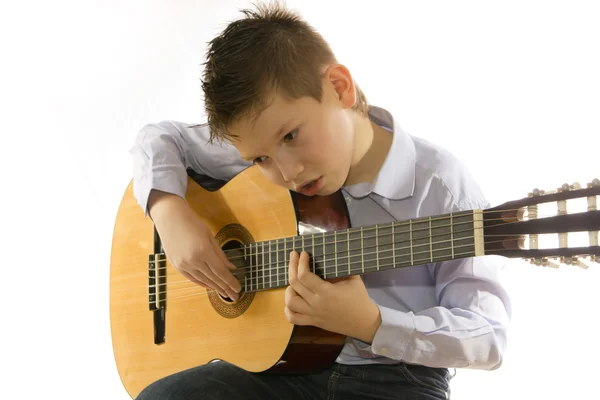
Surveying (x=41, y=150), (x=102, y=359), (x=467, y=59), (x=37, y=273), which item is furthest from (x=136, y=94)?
(x=467, y=59)

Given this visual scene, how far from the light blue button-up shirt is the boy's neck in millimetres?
20

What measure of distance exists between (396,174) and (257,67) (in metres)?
0.32

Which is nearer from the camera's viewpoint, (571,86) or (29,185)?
(571,86)

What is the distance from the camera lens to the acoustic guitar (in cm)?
86

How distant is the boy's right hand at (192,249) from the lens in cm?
120

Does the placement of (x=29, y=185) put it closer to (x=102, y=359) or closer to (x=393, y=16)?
(x=102, y=359)

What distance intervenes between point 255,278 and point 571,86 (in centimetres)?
83

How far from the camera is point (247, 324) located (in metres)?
1.20

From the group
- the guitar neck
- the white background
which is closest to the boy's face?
the guitar neck

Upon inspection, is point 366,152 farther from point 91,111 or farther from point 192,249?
point 91,111

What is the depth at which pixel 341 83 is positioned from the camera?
1.13 meters

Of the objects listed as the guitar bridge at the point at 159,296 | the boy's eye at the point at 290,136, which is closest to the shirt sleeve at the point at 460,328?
the boy's eye at the point at 290,136

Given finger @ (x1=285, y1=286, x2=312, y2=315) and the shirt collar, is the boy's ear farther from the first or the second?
finger @ (x1=285, y1=286, x2=312, y2=315)

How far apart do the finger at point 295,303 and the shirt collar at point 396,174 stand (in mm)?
249
